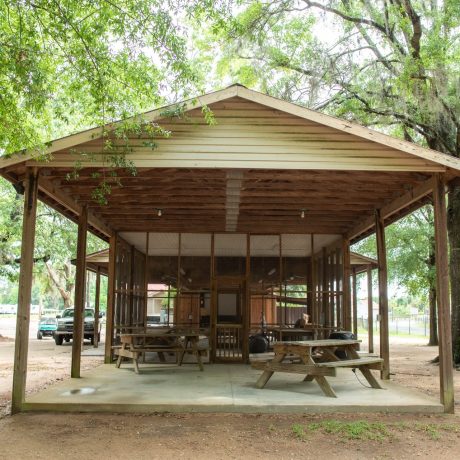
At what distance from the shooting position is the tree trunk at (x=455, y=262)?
43.4ft

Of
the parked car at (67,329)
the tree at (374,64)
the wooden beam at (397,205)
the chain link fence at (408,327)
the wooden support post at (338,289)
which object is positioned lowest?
the chain link fence at (408,327)

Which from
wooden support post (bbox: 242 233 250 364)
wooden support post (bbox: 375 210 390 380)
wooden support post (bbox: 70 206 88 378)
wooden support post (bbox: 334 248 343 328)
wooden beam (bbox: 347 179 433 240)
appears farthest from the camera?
wooden support post (bbox: 334 248 343 328)

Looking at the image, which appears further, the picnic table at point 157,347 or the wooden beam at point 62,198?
the picnic table at point 157,347

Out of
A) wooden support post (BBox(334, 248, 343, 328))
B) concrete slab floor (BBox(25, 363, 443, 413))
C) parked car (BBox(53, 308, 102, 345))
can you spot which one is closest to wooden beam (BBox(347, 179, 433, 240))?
wooden support post (BBox(334, 248, 343, 328))

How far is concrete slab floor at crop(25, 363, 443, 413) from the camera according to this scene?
746 centimetres

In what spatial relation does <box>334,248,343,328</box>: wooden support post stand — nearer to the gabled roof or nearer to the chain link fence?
the gabled roof

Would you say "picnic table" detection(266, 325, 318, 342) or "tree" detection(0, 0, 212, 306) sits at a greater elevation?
"tree" detection(0, 0, 212, 306)

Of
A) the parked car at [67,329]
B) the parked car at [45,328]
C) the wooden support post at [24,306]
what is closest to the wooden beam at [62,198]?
the wooden support post at [24,306]

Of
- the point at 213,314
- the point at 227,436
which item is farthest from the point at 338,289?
the point at 227,436

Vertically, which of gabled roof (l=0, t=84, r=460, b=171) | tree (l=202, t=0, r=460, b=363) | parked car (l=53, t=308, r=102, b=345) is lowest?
parked car (l=53, t=308, r=102, b=345)

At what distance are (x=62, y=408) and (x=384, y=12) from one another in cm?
1220

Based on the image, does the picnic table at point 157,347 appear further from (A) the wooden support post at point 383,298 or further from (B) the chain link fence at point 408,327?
(B) the chain link fence at point 408,327

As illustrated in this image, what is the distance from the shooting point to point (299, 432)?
20.7ft

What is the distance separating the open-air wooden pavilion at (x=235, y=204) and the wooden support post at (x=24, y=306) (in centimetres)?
2
